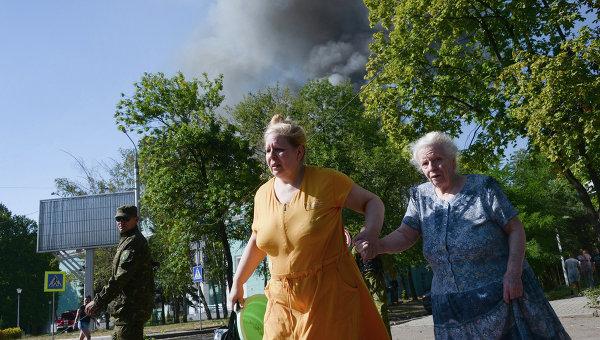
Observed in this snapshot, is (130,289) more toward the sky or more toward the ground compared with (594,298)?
more toward the sky

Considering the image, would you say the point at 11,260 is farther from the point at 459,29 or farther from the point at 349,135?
the point at 459,29

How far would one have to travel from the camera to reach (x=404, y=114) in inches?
734

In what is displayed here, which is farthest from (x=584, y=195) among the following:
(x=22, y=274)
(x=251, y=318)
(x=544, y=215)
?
(x=22, y=274)

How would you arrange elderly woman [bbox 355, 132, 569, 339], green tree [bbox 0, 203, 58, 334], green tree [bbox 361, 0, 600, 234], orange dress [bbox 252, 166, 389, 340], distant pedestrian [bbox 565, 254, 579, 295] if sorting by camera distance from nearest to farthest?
orange dress [bbox 252, 166, 389, 340]
elderly woman [bbox 355, 132, 569, 339]
green tree [bbox 361, 0, 600, 234]
distant pedestrian [bbox 565, 254, 579, 295]
green tree [bbox 0, 203, 58, 334]

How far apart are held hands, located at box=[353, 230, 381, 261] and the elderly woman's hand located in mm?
711

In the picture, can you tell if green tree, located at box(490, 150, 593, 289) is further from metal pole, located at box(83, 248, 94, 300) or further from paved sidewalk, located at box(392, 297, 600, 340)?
metal pole, located at box(83, 248, 94, 300)

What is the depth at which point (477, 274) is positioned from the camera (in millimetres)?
3334

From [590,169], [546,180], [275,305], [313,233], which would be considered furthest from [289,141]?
[546,180]

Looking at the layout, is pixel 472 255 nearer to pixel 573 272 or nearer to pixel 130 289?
pixel 130 289

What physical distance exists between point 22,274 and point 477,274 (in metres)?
62.7

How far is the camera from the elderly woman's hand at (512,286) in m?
3.17

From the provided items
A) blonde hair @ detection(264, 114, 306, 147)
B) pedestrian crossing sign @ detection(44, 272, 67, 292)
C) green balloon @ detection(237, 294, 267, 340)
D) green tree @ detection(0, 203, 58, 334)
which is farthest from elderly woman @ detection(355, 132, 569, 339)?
green tree @ detection(0, 203, 58, 334)

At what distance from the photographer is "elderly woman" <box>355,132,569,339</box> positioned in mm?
3195

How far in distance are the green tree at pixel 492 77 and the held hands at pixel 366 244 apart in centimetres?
1150
